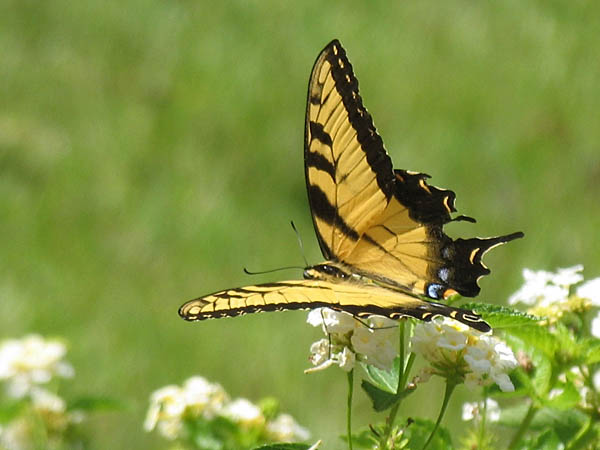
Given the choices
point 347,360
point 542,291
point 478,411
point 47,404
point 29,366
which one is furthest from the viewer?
point 29,366

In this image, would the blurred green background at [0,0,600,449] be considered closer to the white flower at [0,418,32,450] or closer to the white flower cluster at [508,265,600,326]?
the white flower at [0,418,32,450]

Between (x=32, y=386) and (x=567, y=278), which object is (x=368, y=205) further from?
(x=32, y=386)

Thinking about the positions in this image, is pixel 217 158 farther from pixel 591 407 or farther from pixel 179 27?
pixel 591 407

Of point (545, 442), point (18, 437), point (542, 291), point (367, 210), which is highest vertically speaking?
point (367, 210)

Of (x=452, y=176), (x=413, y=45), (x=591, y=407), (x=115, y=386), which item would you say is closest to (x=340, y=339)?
(x=591, y=407)

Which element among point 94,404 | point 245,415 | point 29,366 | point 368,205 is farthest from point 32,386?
point 368,205

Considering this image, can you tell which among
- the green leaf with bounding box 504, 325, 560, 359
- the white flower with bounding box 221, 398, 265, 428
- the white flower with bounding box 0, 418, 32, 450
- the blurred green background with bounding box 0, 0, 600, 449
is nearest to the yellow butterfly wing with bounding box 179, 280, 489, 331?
the green leaf with bounding box 504, 325, 560, 359
